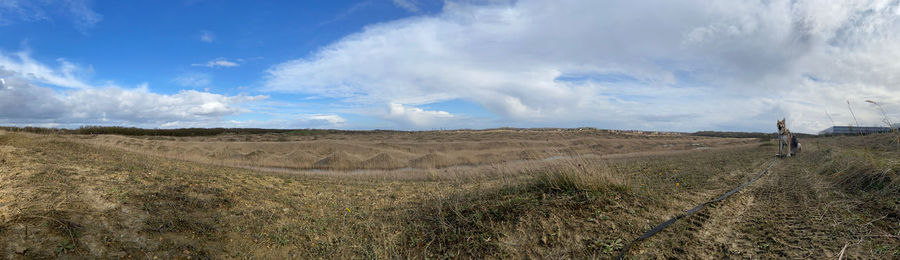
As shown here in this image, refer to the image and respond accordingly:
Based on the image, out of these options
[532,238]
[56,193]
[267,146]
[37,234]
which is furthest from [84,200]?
[267,146]

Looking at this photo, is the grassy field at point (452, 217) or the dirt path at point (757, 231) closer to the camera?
the dirt path at point (757, 231)

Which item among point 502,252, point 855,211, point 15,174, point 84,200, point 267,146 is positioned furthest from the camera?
point 267,146

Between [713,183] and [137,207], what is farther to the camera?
[713,183]

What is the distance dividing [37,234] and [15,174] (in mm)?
3095

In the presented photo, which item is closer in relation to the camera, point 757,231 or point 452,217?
point 757,231

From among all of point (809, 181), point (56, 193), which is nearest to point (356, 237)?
point (56, 193)

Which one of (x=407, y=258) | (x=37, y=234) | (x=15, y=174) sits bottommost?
(x=407, y=258)

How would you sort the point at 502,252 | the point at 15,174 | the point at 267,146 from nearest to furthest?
the point at 502,252, the point at 15,174, the point at 267,146

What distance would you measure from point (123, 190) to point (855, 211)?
11.7 m

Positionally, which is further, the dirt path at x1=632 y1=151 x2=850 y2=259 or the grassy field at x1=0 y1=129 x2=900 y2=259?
the grassy field at x1=0 y1=129 x2=900 y2=259

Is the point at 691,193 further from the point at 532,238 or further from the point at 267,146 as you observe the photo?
→ the point at 267,146

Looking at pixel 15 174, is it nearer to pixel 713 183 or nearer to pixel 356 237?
pixel 356 237

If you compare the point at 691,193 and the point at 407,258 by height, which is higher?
the point at 691,193

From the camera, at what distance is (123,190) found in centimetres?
662
